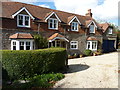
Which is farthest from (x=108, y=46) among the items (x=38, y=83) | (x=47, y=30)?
(x=38, y=83)

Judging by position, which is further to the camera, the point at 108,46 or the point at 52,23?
the point at 108,46

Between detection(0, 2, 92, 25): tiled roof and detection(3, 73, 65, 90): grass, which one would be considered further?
detection(0, 2, 92, 25): tiled roof

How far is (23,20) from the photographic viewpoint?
14750 millimetres

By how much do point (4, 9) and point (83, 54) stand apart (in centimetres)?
1489

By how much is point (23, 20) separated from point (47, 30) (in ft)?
12.8

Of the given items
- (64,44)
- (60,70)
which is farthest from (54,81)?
(64,44)

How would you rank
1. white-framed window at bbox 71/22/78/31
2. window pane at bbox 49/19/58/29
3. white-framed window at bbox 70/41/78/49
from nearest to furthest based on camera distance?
window pane at bbox 49/19/58/29 < white-framed window at bbox 70/41/78/49 < white-framed window at bbox 71/22/78/31

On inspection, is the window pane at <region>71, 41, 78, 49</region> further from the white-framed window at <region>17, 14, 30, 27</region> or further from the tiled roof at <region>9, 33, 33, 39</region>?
the white-framed window at <region>17, 14, 30, 27</region>

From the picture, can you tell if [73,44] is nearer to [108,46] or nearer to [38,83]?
[108,46]

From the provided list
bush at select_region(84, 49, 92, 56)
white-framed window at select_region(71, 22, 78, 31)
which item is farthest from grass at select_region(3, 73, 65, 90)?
white-framed window at select_region(71, 22, 78, 31)

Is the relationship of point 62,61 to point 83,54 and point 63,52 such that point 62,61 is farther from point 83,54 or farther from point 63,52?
point 83,54

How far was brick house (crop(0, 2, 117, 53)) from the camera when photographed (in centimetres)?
1391

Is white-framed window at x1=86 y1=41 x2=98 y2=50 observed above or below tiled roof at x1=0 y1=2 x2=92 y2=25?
below

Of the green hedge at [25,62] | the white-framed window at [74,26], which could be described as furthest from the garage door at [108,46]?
the green hedge at [25,62]
